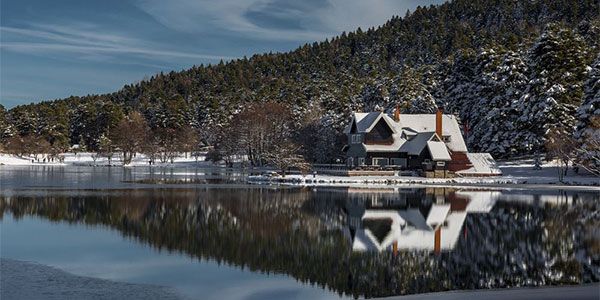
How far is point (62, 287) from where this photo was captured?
44.0 ft

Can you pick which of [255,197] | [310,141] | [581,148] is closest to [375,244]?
[255,197]

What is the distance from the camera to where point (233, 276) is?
15.1 metres

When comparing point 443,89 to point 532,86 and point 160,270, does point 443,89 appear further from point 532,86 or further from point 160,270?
point 160,270

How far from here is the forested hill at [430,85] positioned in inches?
2621

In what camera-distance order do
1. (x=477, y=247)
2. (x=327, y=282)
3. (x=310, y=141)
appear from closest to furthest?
(x=327, y=282) → (x=477, y=247) → (x=310, y=141)

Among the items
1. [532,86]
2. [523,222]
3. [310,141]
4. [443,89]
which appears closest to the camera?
[523,222]

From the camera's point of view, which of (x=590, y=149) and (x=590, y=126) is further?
(x=590, y=126)

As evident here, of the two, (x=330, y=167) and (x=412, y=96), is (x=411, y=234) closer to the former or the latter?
(x=330, y=167)

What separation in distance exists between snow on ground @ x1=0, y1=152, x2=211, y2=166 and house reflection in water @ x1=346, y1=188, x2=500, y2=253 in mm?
67211

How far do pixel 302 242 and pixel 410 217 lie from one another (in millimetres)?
9332

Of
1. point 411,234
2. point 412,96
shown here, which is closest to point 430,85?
point 412,96

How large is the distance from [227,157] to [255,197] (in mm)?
58888

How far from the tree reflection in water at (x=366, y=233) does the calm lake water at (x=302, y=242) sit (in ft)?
0.17

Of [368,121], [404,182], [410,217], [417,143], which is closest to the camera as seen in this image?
[410,217]
